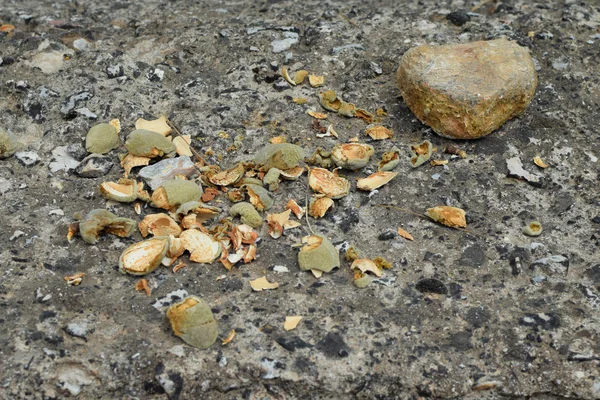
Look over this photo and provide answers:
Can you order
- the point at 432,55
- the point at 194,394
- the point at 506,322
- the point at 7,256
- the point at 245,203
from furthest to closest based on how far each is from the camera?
the point at 432,55 < the point at 245,203 < the point at 7,256 < the point at 506,322 < the point at 194,394

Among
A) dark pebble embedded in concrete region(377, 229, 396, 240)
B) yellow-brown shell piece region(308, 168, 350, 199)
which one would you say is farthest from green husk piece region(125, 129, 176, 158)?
dark pebble embedded in concrete region(377, 229, 396, 240)

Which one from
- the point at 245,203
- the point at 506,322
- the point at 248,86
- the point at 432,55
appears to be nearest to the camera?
the point at 506,322

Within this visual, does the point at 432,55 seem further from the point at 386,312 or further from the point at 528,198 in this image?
the point at 386,312

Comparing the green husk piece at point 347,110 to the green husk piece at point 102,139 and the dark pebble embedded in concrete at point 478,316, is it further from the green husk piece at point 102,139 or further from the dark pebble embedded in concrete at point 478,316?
the dark pebble embedded in concrete at point 478,316

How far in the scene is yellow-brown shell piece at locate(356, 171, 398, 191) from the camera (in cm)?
308

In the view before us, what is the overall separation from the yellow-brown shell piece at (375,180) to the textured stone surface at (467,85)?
0.37 metres

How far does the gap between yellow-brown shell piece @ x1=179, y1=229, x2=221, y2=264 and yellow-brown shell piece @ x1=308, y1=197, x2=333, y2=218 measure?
40 centimetres

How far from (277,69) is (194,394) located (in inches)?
72.0

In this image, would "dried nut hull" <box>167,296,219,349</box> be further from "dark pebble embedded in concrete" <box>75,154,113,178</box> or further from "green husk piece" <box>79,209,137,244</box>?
"dark pebble embedded in concrete" <box>75,154,113,178</box>

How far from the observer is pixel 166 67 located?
371 centimetres

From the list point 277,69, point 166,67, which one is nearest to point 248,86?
point 277,69

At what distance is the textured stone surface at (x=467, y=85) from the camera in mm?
3199

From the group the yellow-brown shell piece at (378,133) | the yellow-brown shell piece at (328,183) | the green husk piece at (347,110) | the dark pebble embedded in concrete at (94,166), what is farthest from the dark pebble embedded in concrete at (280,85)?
the dark pebble embedded in concrete at (94,166)

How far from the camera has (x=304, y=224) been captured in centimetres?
294
